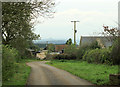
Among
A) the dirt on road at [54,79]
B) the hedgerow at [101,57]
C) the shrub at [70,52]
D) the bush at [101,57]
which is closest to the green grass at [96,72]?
the dirt on road at [54,79]

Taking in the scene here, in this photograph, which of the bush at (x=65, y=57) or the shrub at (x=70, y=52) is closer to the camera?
the shrub at (x=70, y=52)

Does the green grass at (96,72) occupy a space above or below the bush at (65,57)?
above

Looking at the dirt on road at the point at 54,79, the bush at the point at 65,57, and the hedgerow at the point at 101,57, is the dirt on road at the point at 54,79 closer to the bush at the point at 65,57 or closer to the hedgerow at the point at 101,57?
the hedgerow at the point at 101,57

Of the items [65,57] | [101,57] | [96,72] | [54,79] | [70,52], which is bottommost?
[65,57]

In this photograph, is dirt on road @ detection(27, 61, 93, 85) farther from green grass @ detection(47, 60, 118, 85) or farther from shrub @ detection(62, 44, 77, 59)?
shrub @ detection(62, 44, 77, 59)

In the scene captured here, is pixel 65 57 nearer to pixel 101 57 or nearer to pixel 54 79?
pixel 101 57

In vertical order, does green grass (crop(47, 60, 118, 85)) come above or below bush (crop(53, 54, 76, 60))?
above

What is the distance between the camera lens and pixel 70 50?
152 ft

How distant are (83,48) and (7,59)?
26596mm

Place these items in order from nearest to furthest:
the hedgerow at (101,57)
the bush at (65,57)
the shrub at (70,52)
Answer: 1. the hedgerow at (101,57)
2. the shrub at (70,52)
3. the bush at (65,57)

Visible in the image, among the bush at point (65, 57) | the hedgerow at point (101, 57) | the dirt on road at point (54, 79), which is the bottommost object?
the bush at point (65, 57)

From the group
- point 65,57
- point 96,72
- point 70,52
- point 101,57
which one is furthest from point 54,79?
point 70,52

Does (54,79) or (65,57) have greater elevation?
(54,79)

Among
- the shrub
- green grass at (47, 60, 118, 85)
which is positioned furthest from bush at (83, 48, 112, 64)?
the shrub
